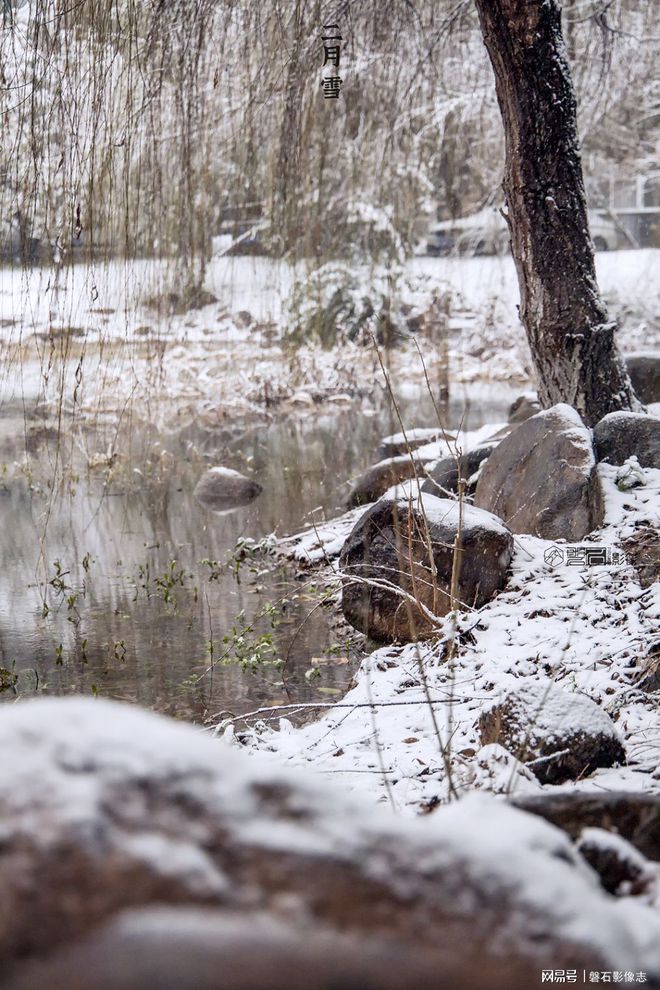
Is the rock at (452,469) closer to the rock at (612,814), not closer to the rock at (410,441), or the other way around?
the rock at (410,441)

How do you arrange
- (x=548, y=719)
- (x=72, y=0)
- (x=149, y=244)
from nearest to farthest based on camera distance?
(x=548, y=719) < (x=72, y=0) < (x=149, y=244)

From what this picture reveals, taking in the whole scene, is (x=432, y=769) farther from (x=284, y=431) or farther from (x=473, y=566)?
(x=284, y=431)

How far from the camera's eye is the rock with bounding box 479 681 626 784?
8.17 feet

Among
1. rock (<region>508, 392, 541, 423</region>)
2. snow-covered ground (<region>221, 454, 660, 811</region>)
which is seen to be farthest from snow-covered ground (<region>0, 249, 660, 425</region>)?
snow-covered ground (<region>221, 454, 660, 811</region>)

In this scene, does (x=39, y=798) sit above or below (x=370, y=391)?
above

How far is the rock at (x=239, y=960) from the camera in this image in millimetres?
755

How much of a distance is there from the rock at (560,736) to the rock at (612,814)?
0.98 metres

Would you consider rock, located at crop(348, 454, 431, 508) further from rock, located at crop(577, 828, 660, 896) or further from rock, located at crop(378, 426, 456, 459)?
rock, located at crop(577, 828, 660, 896)

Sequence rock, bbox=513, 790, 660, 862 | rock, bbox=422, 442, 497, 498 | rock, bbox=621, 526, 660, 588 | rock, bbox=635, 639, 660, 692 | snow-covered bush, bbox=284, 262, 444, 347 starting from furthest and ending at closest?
snow-covered bush, bbox=284, 262, 444, 347 → rock, bbox=422, 442, 497, 498 → rock, bbox=621, 526, 660, 588 → rock, bbox=635, 639, 660, 692 → rock, bbox=513, 790, 660, 862

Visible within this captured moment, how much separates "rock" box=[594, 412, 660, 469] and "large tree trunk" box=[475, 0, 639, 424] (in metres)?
0.30

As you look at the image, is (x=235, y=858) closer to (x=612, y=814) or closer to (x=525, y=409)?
(x=612, y=814)

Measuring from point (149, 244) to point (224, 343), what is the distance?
26.2 feet

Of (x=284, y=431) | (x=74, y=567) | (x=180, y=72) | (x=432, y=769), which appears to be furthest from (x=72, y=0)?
(x=284, y=431)

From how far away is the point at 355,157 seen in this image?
596 cm
